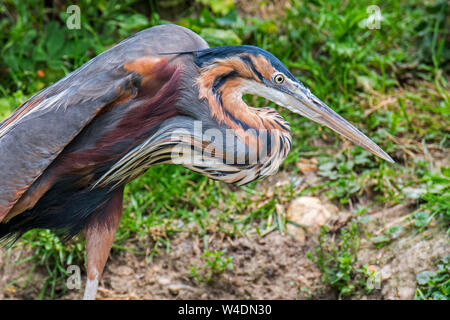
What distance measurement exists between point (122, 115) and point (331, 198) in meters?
1.61

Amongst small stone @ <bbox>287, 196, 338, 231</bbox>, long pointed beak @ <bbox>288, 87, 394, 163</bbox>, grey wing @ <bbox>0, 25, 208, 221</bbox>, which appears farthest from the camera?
small stone @ <bbox>287, 196, 338, 231</bbox>

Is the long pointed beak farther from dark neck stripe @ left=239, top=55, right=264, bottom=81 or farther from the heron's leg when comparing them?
the heron's leg

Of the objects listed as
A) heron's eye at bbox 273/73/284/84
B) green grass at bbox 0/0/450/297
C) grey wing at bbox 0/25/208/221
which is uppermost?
green grass at bbox 0/0/450/297

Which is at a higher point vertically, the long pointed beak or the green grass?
the green grass

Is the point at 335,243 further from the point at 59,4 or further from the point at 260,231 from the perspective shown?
the point at 59,4

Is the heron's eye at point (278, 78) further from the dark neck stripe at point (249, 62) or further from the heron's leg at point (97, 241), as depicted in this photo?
the heron's leg at point (97, 241)

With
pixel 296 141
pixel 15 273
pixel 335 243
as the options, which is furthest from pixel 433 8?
pixel 15 273

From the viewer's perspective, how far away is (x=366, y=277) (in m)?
2.94

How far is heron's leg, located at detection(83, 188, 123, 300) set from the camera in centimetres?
251

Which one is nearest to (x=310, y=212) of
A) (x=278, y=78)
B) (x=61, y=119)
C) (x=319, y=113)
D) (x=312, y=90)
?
(x=312, y=90)

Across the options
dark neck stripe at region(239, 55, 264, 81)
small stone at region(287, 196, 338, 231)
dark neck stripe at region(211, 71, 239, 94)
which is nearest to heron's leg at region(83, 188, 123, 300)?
dark neck stripe at region(211, 71, 239, 94)

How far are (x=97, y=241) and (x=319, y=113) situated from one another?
41.5 inches

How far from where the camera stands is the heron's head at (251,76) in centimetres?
220

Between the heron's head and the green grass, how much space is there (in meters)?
1.04
